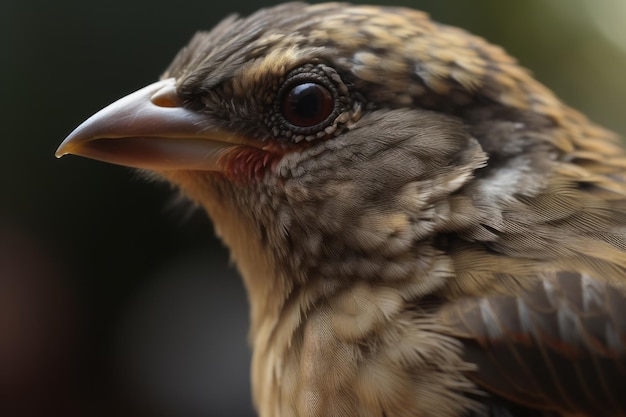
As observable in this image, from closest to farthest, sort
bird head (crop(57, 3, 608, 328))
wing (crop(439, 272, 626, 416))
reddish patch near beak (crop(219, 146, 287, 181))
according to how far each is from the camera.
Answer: wing (crop(439, 272, 626, 416)) < bird head (crop(57, 3, 608, 328)) < reddish patch near beak (crop(219, 146, 287, 181))

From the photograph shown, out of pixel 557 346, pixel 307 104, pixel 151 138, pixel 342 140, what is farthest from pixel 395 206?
pixel 151 138

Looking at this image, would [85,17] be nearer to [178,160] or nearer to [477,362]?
[178,160]

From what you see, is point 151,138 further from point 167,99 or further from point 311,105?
point 311,105

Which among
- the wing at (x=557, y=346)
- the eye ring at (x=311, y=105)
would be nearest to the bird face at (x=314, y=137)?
the eye ring at (x=311, y=105)

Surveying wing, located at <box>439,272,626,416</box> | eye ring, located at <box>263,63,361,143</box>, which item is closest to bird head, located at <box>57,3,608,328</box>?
eye ring, located at <box>263,63,361,143</box>

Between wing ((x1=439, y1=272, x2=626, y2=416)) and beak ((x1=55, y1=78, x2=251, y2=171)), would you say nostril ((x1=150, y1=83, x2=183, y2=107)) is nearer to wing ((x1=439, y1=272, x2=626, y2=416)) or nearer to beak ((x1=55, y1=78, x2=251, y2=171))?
beak ((x1=55, y1=78, x2=251, y2=171))

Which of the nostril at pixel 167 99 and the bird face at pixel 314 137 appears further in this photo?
the nostril at pixel 167 99

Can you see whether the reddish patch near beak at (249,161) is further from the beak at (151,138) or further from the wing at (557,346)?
the wing at (557,346)
